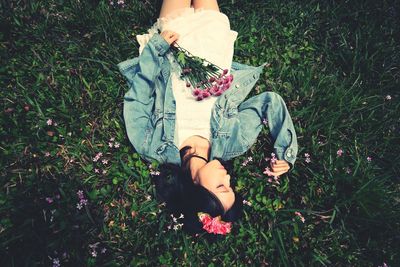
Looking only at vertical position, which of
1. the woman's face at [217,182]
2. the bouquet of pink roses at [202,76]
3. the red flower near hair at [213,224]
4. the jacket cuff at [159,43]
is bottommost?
the red flower near hair at [213,224]

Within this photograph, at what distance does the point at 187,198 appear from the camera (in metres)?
2.91

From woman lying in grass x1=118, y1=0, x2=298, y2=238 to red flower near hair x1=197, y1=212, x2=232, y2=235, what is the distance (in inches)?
7.7

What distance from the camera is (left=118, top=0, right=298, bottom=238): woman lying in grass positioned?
306 centimetres

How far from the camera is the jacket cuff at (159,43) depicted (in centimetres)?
312

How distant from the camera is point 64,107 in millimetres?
3176

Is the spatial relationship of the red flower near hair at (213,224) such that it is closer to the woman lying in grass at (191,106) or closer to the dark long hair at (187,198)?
the dark long hair at (187,198)

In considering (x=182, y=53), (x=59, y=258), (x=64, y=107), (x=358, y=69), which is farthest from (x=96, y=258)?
(x=358, y=69)

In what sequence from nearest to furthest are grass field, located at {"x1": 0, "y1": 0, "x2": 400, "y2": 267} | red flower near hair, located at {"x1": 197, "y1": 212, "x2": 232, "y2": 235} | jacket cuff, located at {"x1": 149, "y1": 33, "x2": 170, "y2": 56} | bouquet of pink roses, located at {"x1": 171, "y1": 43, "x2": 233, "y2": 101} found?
red flower near hair, located at {"x1": 197, "y1": 212, "x2": 232, "y2": 235} < grass field, located at {"x1": 0, "y1": 0, "x2": 400, "y2": 267} < bouquet of pink roses, located at {"x1": 171, "y1": 43, "x2": 233, "y2": 101} < jacket cuff, located at {"x1": 149, "y1": 33, "x2": 170, "y2": 56}

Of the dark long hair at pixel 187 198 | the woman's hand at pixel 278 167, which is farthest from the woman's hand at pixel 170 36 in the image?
the woman's hand at pixel 278 167

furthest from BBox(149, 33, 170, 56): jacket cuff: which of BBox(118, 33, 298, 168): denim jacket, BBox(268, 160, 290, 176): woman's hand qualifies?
BBox(268, 160, 290, 176): woman's hand

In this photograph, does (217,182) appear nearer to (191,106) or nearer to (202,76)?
(191,106)

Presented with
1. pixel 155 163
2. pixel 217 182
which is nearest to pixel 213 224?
pixel 217 182

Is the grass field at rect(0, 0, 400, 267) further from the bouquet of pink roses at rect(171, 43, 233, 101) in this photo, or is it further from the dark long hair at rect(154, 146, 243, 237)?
the bouquet of pink roses at rect(171, 43, 233, 101)

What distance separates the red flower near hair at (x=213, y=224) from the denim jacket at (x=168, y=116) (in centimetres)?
63
